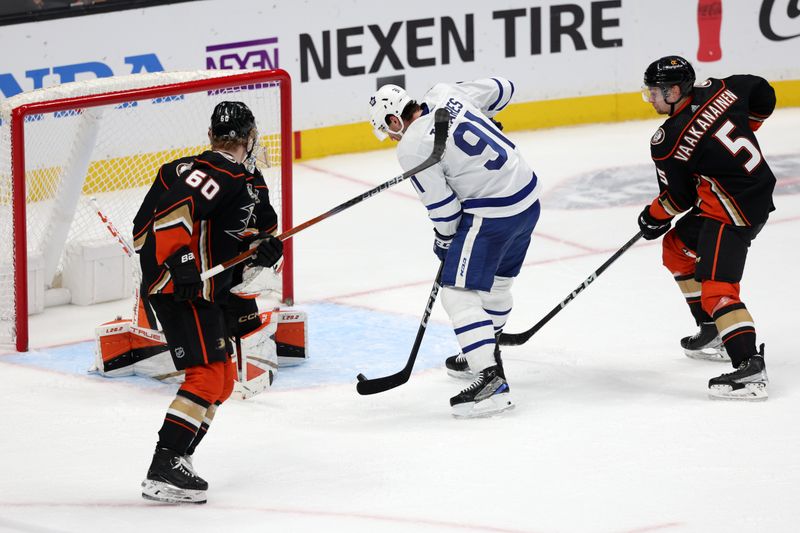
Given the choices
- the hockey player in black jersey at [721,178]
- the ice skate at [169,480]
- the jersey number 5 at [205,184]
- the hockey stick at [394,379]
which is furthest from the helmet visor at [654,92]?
the ice skate at [169,480]

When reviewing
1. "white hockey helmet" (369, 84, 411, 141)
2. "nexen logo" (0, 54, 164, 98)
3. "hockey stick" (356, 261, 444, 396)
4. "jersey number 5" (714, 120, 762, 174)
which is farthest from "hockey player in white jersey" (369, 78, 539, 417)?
"nexen logo" (0, 54, 164, 98)

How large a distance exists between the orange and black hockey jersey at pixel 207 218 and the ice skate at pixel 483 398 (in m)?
0.87

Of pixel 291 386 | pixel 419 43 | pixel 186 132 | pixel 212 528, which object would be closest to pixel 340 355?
pixel 291 386

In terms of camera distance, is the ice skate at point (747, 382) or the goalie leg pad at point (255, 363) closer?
the ice skate at point (747, 382)

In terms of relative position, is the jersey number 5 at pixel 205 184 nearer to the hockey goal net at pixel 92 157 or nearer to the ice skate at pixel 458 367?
the hockey goal net at pixel 92 157

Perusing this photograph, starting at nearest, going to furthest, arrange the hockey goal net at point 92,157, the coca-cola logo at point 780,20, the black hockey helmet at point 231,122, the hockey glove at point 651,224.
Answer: the black hockey helmet at point 231,122 < the hockey glove at point 651,224 < the hockey goal net at point 92,157 < the coca-cola logo at point 780,20

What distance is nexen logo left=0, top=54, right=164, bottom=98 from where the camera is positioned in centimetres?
704

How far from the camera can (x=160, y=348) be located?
4.97 m

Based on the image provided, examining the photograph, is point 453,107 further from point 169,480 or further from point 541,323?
point 169,480

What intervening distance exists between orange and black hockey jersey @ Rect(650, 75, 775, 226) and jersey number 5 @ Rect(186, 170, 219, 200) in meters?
1.59

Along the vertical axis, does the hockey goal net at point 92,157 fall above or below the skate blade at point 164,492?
above

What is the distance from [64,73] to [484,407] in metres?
3.65

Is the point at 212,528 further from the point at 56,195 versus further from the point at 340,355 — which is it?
the point at 56,195

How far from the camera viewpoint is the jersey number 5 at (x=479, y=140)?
4434 millimetres
